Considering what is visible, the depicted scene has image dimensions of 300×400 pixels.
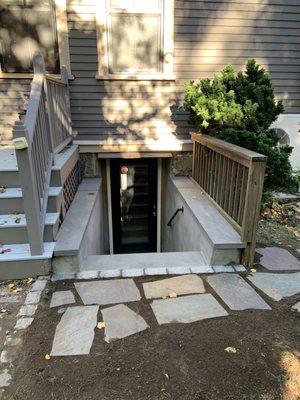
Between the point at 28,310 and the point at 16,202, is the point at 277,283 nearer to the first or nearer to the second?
the point at 28,310

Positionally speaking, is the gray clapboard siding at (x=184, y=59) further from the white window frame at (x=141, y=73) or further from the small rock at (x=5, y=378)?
the small rock at (x=5, y=378)

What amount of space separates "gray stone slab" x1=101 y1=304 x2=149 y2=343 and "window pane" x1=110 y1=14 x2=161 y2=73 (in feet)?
12.8

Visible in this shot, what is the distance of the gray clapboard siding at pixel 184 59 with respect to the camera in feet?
15.6

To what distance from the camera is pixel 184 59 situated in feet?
16.3

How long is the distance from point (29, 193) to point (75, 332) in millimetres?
1161

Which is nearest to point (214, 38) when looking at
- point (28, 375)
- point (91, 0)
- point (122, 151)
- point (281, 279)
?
point (91, 0)

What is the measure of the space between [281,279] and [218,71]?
3.66 meters

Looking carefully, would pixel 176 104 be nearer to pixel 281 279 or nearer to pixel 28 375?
pixel 281 279

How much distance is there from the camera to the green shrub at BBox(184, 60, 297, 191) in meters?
3.78

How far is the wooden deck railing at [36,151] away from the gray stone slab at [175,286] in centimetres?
105

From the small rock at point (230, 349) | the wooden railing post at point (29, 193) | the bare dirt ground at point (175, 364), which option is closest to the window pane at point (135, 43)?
the wooden railing post at point (29, 193)

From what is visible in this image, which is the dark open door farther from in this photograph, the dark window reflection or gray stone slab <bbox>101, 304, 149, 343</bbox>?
gray stone slab <bbox>101, 304, 149, 343</bbox>

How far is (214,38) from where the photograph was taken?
16.1 ft

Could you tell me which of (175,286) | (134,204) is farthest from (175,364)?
(134,204)
